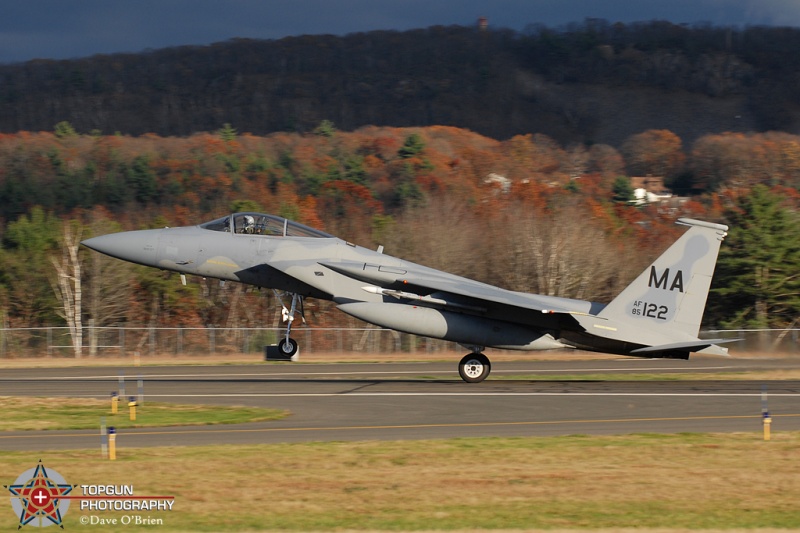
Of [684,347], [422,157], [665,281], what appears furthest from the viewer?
[422,157]

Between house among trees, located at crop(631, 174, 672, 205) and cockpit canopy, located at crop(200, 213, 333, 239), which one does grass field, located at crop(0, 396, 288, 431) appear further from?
house among trees, located at crop(631, 174, 672, 205)

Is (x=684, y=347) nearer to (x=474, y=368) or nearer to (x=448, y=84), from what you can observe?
(x=474, y=368)

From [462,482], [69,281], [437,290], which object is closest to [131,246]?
[437,290]

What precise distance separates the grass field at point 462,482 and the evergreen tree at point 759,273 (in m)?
34.2

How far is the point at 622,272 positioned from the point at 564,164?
67505 millimetres

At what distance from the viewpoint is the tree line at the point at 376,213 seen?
50.3 metres

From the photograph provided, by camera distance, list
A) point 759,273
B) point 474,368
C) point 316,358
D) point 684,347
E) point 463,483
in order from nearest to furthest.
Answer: point 463,483
point 684,347
point 474,368
point 316,358
point 759,273

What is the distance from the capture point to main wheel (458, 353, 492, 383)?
23.5m

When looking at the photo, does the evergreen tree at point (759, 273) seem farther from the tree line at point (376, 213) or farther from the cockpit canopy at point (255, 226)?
the cockpit canopy at point (255, 226)

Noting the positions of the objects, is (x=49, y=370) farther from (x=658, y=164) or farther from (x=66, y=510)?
(x=658, y=164)

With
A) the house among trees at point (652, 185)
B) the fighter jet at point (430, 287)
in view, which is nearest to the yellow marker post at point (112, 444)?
the fighter jet at point (430, 287)

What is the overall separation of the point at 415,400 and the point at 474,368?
12.4 feet

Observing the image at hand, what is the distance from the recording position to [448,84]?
175 metres

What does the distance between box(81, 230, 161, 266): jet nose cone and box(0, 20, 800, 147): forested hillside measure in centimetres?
13825
